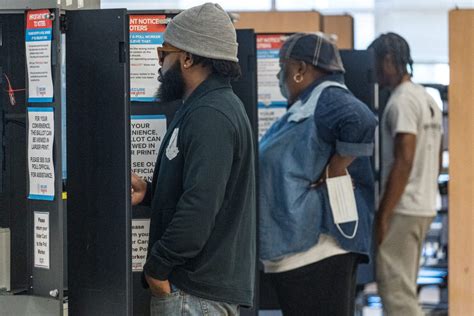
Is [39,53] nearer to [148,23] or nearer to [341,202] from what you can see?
[148,23]

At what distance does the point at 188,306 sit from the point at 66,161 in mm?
528

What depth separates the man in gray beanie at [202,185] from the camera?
7.79 feet

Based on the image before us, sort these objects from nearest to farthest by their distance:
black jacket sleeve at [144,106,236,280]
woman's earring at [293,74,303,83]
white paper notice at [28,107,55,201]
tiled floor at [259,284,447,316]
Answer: black jacket sleeve at [144,106,236,280] → white paper notice at [28,107,55,201] → woman's earring at [293,74,303,83] → tiled floor at [259,284,447,316]

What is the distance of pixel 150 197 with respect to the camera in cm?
280

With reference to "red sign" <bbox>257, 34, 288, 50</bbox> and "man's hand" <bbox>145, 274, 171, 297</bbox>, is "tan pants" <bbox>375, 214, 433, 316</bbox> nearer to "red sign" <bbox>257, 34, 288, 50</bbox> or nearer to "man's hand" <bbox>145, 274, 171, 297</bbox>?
"red sign" <bbox>257, 34, 288, 50</bbox>

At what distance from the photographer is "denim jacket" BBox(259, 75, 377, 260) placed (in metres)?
3.46

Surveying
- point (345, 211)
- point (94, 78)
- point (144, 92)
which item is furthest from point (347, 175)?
point (94, 78)

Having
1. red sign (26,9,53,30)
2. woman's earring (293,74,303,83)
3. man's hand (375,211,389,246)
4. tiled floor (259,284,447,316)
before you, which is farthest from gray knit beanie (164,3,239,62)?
tiled floor (259,284,447,316)

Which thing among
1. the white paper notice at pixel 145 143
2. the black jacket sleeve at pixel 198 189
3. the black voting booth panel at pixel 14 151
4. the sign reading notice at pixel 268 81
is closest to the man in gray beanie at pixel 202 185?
the black jacket sleeve at pixel 198 189

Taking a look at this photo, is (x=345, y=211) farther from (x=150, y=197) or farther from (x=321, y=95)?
(x=150, y=197)

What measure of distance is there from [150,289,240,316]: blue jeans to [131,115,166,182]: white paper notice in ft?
1.62

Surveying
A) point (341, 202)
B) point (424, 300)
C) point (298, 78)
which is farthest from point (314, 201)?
point (424, 300)

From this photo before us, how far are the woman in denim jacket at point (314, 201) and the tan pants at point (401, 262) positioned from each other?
2.66 ft

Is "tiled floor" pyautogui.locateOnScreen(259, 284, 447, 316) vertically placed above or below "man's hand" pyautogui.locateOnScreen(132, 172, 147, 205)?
below
